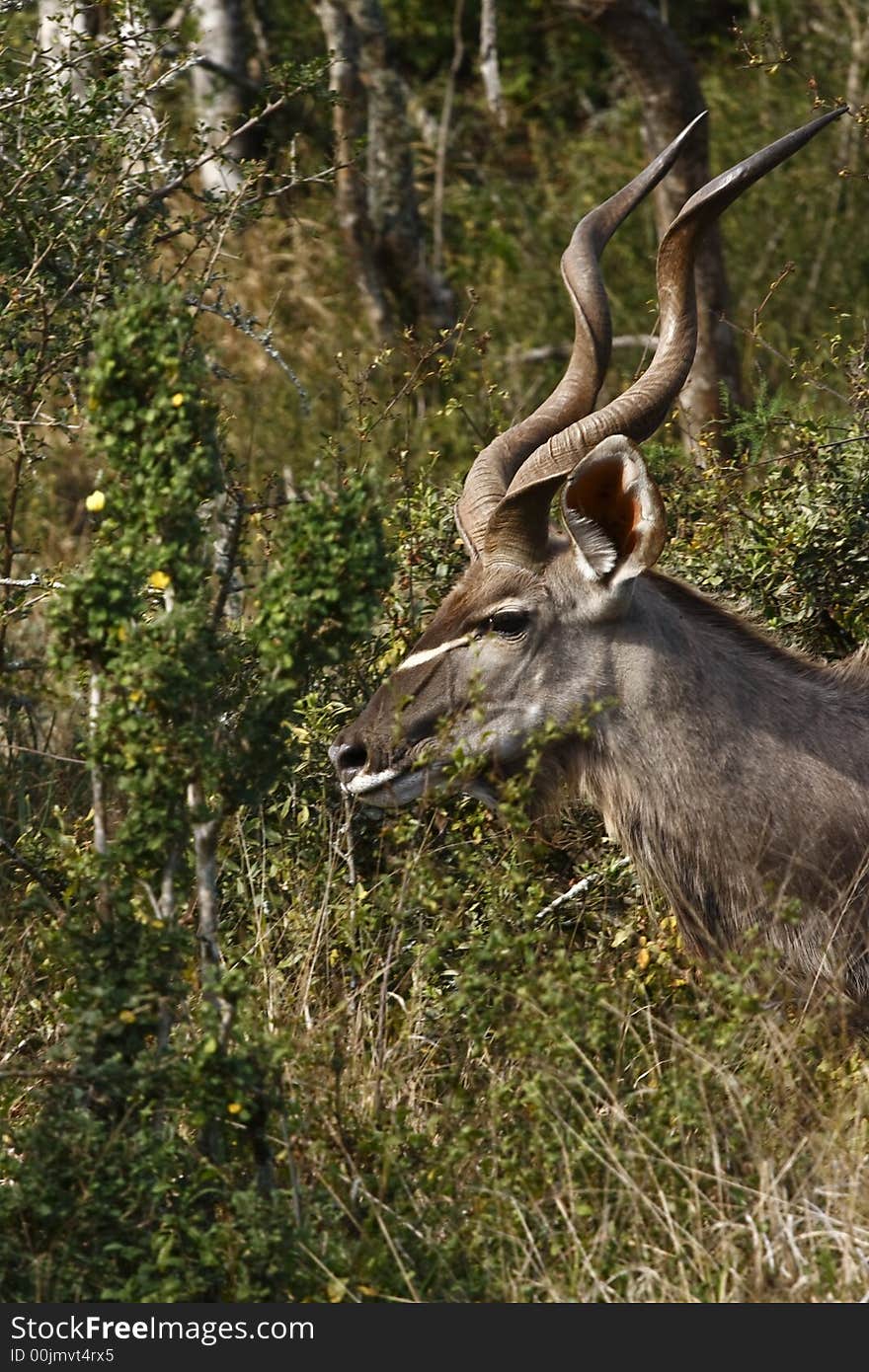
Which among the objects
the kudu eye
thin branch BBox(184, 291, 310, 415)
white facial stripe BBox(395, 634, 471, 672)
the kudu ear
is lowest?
white facial stripe BBox(395, 634, 471, 672)

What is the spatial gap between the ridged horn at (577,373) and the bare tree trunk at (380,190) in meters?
4.33

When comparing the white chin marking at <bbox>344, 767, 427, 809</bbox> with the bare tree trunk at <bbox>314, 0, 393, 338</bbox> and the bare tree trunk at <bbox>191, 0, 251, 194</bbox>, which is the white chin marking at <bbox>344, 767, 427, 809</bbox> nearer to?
the bare tree trunk at <bbox>314, 0, 393, 338</bbox>

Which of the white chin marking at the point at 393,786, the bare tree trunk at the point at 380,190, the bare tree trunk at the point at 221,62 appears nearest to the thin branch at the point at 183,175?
the white chin marking at the point at 393,786

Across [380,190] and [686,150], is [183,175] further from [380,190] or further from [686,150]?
[380,190]

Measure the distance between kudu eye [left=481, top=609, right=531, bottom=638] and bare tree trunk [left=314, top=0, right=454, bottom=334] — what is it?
17.4ft

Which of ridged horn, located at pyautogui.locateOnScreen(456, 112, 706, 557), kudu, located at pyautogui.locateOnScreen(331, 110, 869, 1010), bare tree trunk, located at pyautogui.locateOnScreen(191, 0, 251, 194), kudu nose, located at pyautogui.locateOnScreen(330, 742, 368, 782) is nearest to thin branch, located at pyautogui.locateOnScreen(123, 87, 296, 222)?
ridged horn, located at pyautogui.locateOnScreen(456, 112, 706, 557)

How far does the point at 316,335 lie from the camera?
10.4m

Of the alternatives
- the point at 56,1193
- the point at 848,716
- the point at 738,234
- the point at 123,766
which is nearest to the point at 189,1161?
the point at 56,1193

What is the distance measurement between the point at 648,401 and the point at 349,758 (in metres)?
1.19

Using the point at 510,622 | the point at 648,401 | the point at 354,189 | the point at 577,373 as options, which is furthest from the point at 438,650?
the point at 354,189

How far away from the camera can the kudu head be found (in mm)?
4500

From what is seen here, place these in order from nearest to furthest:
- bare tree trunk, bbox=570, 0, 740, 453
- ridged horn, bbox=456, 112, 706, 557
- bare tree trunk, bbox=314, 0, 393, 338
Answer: ridged horn, bbox=456, 112, 706, 557
bare tree trunk, bbox=570, 0, 740, 453
bare tree trunk, bbox=314, 0, 393, 338

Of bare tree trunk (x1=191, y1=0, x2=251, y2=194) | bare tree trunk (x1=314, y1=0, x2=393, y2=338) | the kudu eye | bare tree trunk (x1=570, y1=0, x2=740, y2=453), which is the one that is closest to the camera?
the kudu eye

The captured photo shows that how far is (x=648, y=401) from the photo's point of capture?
467 centimetres
